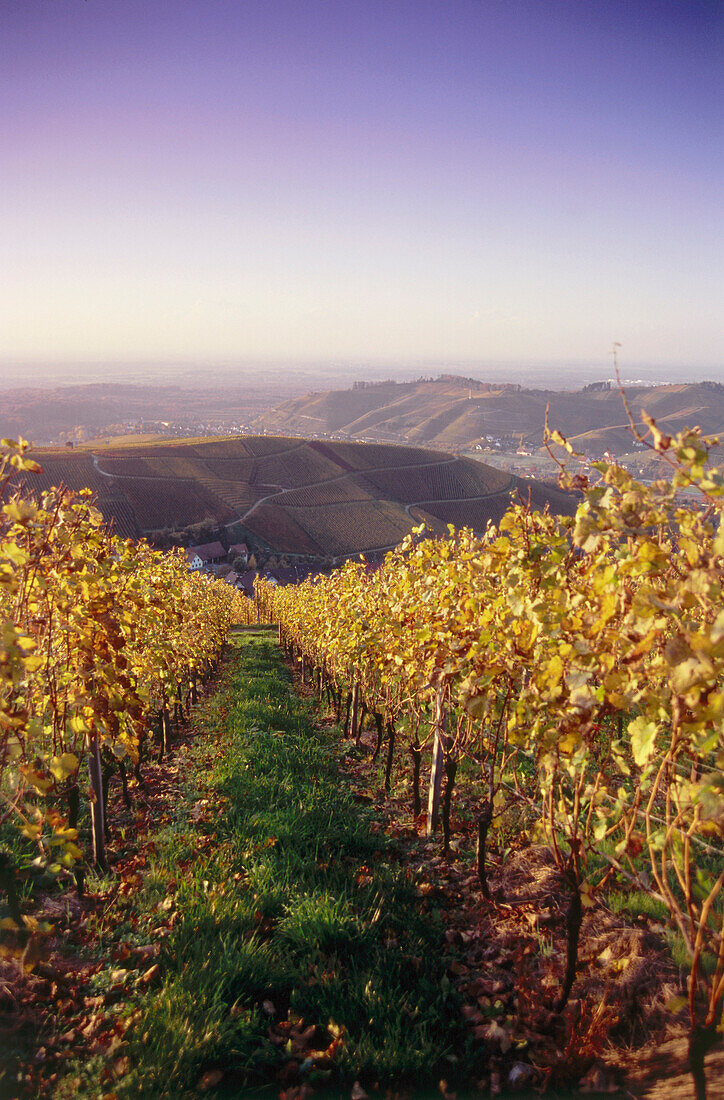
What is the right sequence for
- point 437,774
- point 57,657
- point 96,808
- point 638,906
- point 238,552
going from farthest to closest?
point 238,552 → point 437,774 → point 96,808 → point 57,657 → point 638,906

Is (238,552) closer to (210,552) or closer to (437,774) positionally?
(210,552)

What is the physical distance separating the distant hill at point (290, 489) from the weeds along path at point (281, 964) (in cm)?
7141

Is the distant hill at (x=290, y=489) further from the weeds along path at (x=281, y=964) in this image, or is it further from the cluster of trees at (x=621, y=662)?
the cluster of trees at (x=621, y=662)

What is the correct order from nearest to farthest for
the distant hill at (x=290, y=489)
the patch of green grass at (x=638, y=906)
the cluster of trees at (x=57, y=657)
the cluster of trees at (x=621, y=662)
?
1. the cluster of trees at (x=621, y=662)
2. the cluster of trees at (x=57, y=657)
3. the patch of green grass at (x=638, y=906)
4. the distant hill at (x=290, y=489)

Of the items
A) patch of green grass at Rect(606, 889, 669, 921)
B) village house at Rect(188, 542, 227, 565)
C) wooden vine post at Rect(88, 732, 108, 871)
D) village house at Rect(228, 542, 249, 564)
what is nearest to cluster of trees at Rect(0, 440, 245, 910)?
wooden vine post at Rect(88, 732, 108, 871)

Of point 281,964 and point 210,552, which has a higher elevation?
point 281,964

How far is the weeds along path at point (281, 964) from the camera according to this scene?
271 centimetres

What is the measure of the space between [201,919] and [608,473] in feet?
11.7

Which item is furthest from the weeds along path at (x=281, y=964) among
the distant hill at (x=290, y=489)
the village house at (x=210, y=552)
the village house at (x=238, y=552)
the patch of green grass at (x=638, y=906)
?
the distant hill at (x=290, y=489)

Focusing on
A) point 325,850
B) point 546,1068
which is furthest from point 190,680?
point 546,1068

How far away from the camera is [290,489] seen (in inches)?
3797

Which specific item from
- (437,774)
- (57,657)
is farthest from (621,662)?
(57,657)

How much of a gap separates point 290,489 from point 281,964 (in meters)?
94.8

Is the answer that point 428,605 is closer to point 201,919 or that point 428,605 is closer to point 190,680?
point 201,919
